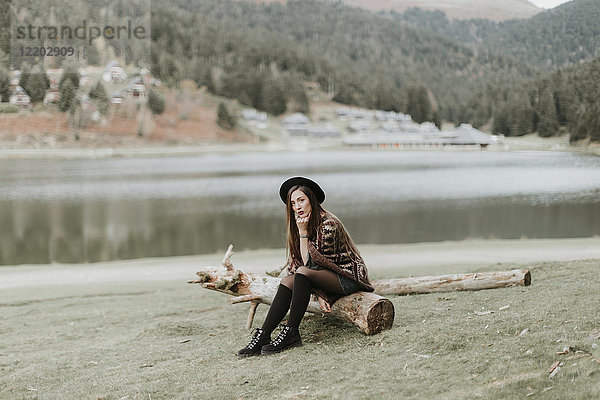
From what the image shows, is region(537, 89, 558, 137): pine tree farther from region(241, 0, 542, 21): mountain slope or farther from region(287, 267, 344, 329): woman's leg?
region(287, 267, 344, 329): woman's leg

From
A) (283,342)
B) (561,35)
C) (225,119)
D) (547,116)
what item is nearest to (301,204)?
(283,342)

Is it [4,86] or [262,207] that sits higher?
[4,86]

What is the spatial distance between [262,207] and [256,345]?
53.7 feet

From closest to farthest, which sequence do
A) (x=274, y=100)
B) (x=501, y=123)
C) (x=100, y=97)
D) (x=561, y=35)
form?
1. (x=561, y=35)
2. (x=501, y=123)
3. (x=100, y=97)
4. (x=274, y=100)

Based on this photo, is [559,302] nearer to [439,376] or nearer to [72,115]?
[439,376]

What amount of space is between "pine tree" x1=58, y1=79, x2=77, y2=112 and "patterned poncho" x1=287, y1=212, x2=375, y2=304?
50.3 metres

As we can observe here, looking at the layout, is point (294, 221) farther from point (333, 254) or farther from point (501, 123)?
point (501, 123)

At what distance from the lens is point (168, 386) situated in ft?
9.42

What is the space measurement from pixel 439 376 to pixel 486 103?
108ft

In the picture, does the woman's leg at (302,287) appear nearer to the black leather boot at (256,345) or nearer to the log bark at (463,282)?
the black leather boot at (256,345)

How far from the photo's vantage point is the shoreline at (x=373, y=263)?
8.68 m

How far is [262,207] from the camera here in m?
19.6

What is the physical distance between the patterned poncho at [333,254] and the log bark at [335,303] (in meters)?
0.09

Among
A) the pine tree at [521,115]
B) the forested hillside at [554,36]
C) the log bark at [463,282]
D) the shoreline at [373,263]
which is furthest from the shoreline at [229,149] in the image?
the log bark at [463,282]
